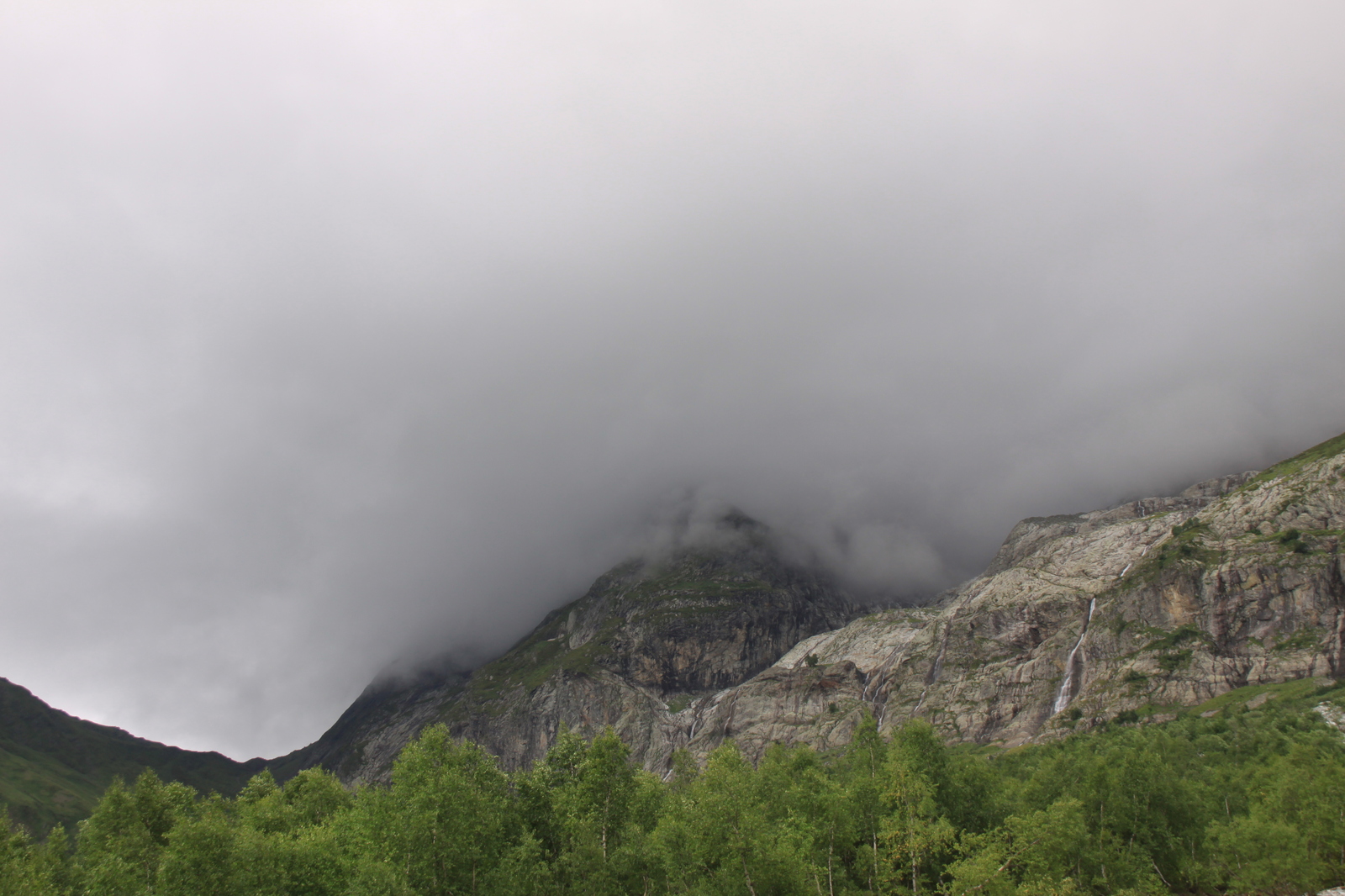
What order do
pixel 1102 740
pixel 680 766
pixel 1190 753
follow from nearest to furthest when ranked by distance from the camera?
pixel 680 766
pixel 1190 753
pixel 1102 740

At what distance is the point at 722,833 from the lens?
176 ft

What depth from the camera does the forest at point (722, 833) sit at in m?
54.0

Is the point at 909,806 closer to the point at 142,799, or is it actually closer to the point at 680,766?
the point at 680,766

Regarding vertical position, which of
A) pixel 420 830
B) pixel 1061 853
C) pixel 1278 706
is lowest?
pixel 1278 706

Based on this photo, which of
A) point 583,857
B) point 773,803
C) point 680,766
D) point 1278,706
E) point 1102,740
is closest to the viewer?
point 583,857

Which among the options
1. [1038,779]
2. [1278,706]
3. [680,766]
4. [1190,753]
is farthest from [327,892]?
[1278,706]

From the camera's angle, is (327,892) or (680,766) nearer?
(327,892)

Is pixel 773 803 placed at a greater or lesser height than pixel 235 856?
lesser

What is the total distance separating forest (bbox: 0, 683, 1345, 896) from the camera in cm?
5397

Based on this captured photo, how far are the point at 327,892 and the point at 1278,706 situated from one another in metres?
213

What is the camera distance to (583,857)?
203 feet

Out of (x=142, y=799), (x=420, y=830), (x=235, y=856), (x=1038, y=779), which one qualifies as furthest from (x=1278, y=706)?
(x=142, y=799)

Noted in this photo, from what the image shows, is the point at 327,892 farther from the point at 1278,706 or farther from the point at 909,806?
the point at 1278,706

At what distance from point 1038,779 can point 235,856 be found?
84.6 metres
